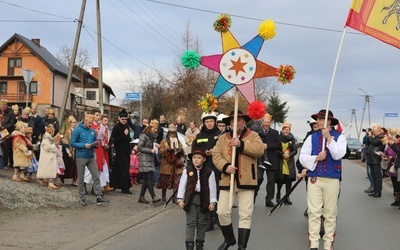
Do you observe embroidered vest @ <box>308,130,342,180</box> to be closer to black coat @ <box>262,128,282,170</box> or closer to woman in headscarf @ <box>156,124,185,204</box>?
black coat @ <box>262,128,282,170</box>

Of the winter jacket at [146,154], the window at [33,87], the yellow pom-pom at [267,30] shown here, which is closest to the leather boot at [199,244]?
the yellow pom-pom at [267,30]

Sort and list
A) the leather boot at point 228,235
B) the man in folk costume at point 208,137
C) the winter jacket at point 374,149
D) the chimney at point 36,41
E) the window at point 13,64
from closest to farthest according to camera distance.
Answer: the leather boot at point 228,235, the man in folk costume at point 208,137, the winter jacket at point 374,149, the window at point 13,64, the chimney at point 36,41

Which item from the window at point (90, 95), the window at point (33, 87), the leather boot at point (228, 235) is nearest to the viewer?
the leather boot at point (228, 235)

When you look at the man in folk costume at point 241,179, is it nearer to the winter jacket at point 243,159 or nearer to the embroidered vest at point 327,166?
the winter jacket at point 243,159

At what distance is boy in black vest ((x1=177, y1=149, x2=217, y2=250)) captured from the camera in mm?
7051

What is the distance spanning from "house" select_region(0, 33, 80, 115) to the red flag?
56.2 m

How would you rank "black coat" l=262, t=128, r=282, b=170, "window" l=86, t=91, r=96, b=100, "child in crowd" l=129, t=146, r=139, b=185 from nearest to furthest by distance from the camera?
"black coat" l=262, t=128, r=282, b=170 → "child in crowd" l=129, t=146, r=139, b=185 → "window" l=86, t=91, r=96, b=100

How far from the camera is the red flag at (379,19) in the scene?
823 cm

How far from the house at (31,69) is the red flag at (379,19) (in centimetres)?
5618

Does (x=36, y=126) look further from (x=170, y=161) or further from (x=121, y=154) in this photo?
(x=170, y=161)

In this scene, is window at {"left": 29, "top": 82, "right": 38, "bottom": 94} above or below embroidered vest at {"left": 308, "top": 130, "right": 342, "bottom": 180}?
above

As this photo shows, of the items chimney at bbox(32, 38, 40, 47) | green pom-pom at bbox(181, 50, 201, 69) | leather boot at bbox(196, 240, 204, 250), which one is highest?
chimney at bbox(32, 38, 40, 47)

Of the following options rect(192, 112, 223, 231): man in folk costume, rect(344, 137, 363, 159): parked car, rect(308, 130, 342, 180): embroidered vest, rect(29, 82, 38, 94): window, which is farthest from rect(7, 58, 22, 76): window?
rect(308, 130, 342, 180): embroidered vest

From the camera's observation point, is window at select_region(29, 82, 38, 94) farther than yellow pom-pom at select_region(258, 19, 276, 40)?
Yes
